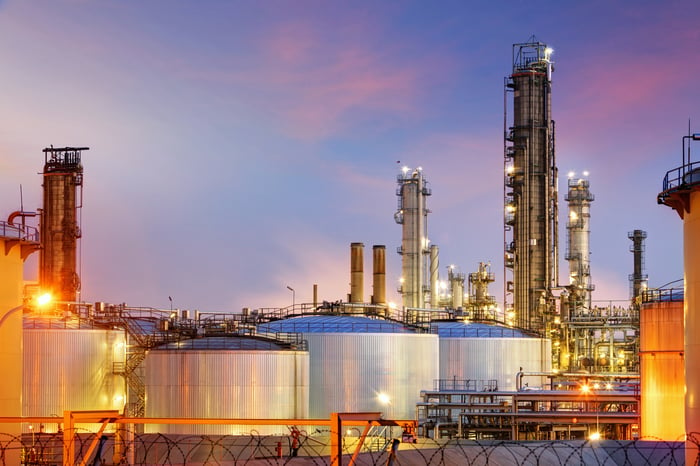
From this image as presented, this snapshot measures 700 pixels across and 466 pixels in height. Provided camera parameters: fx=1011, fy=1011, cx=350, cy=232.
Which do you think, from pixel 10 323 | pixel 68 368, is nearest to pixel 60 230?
pixel 68 368

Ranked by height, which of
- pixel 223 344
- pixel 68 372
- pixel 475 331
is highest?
pixel 475 331

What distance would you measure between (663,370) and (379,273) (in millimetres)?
33858

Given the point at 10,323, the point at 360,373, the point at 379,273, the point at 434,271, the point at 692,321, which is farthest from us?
the point at 434,271

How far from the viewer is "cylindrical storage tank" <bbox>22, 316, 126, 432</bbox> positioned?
43562 mm

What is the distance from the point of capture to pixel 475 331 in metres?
53.3

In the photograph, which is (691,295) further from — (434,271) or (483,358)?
(434,271)

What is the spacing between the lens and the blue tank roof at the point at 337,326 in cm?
4556

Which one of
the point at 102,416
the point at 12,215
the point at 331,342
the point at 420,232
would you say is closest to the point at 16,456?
the point at 12,215

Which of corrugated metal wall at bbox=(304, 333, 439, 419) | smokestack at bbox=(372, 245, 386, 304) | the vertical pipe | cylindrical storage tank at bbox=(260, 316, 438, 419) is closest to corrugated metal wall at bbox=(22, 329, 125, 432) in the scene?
cylindrical storage tank at bbox=(260, 316, 438, 419)

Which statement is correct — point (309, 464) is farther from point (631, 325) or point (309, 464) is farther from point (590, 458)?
point (631, 325)

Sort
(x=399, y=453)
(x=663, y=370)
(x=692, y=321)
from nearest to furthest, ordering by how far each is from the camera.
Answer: (x=692, y=321) → (x=399, y=453) → (x=663, y=370)

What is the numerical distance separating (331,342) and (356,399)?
8.89 feet

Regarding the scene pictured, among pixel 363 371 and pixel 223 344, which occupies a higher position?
pixel 223 344

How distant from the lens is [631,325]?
2238 inches
